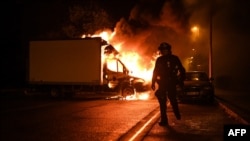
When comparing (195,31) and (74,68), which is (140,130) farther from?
(195,31)

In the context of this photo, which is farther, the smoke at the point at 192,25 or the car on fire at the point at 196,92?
the smoke at the point at 192,25

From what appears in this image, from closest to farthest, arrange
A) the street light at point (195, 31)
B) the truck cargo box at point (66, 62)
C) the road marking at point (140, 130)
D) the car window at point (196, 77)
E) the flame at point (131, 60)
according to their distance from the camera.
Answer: the road marking at point (140, 130), the car window at point (196, 77), the truck cargo box at point (66, 62), the flame at point (131, 60), the street light at point (195, 31)

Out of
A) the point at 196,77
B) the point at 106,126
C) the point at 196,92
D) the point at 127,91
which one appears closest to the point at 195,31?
the point at 127,91

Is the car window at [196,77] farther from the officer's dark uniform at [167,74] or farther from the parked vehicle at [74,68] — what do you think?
the officer's dark uniform at [167,74]

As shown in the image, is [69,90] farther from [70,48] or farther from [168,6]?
[168,6]

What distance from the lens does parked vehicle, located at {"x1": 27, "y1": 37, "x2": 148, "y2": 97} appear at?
22734mm

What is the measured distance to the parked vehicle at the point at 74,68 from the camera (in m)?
22.7

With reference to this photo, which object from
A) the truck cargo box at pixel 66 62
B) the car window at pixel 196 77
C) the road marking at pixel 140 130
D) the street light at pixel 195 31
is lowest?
the road marking at pixel 140 130

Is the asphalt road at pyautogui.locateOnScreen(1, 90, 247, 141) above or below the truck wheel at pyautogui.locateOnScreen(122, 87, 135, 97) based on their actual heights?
below

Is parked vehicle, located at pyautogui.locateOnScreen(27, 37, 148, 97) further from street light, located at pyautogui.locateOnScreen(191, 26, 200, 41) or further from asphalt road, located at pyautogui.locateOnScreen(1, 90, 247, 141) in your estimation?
street light, located at pyautogui.locateOnScreen(191, 26, 200, 41)

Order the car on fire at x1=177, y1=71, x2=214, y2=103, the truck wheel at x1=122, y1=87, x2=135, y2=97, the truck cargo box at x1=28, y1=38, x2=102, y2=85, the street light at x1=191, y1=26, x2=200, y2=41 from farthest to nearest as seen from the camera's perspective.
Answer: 1. the street light at x1=191, y1=26, x2=200, y2=41
2. the truck wheel at x1=122, y1=87, x2=135, y2=97
3. the truck cargo box at x1=28, y1=38, x2=102, y2=85
4. the car on fire at x1=177, y1=71, x2=214, y2=103

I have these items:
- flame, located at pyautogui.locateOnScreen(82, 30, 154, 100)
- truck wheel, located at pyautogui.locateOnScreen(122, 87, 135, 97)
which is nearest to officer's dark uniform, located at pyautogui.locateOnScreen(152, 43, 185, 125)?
truck wheel, located at pyautogui.locateOnScreen(122, 87, 135, 97)

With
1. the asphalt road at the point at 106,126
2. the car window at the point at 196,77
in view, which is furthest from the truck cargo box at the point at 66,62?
the asphalt road at the point at 106,126

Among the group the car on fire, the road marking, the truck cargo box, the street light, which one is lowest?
the road marking
